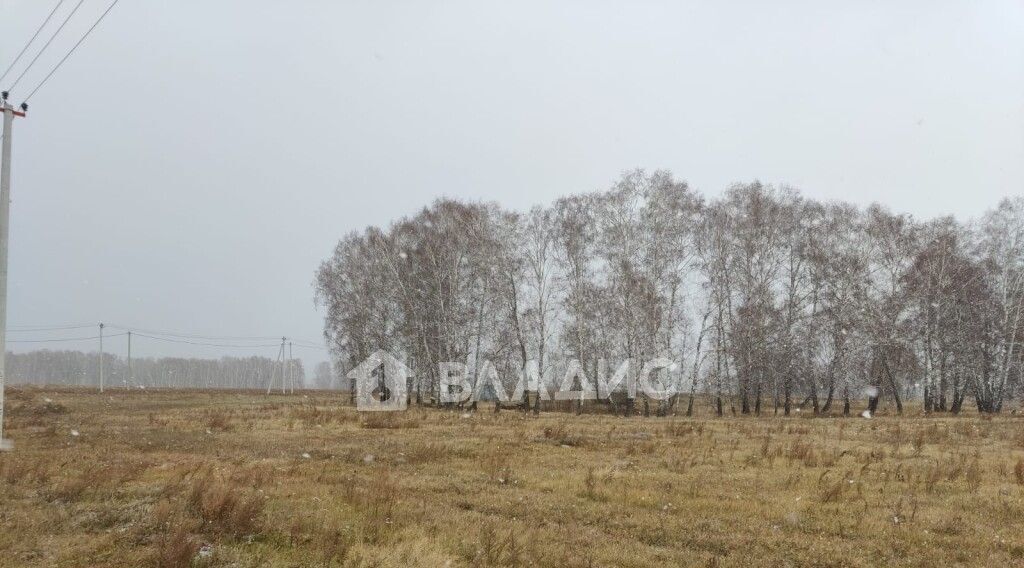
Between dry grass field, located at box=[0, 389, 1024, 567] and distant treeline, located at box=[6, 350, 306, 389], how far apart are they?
16480cm

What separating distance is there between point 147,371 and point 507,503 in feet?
718

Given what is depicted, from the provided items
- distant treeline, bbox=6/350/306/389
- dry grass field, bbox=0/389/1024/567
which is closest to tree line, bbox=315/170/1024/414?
dry grass field, bbox=0/389/1024/567

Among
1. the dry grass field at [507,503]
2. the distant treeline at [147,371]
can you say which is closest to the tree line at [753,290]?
the dry grass field at [507,503]

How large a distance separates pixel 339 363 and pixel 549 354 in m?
28.6

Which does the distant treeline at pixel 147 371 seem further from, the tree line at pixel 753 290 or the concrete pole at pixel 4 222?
the concrete pole at pixel 4 222

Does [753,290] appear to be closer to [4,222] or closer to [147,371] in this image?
[4,222]

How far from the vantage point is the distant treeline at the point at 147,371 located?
175500 millimetres

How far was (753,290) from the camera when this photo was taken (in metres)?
37.7

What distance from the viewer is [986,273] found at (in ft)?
129

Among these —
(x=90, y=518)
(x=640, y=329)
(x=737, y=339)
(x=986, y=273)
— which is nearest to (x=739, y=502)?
(x=90, y=518)

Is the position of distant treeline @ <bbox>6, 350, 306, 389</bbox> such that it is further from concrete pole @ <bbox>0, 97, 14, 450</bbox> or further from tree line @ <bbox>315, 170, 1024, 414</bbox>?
concrete pole @ <bbox>0, 97, 14, 450</bbox>

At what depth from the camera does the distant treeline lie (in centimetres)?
17550

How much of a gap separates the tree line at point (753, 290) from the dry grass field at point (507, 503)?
1788 cm

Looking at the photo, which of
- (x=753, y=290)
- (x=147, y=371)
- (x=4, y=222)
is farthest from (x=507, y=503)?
(x=147, y=371)
